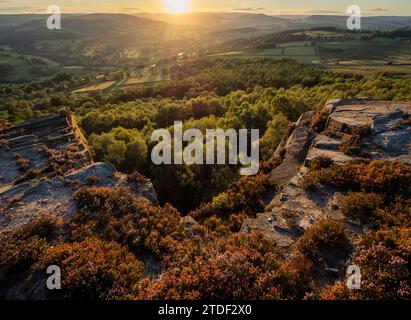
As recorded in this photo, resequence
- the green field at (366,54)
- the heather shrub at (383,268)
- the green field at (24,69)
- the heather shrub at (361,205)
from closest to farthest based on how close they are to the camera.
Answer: the heather shrub at (383,268) → the heather shrub at (361,205) → the green field at (366,54) → the green field at (24,69)

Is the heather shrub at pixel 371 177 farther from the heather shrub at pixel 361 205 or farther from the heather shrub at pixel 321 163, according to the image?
the heather shrub at pixel 361 205

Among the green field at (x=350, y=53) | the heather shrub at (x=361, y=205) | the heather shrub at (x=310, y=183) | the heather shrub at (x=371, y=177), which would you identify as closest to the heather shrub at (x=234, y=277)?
the heather shrub at (x=361, y=205)

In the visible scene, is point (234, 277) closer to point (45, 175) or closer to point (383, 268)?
point (383, 268)

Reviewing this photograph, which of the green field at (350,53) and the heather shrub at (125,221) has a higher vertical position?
the green field at (350,53)

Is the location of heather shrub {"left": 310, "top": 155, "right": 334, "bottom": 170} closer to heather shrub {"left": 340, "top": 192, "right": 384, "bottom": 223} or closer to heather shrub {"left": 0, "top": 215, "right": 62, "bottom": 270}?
heather shrub {"left": 340, "top": 192, "right": 384, "bottom": 223}

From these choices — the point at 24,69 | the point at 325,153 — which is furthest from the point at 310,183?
the point at 24,69

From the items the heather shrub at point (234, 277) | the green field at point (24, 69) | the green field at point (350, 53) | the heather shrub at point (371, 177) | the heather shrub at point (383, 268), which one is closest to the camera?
the heather shrub at point (383, 268)

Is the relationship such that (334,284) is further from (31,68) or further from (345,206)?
(31,68)
